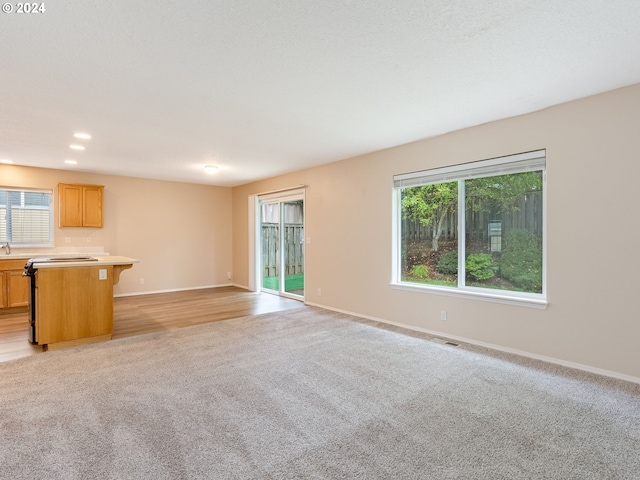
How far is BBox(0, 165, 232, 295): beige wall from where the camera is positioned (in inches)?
247

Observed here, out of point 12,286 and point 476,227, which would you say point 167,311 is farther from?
point 476,227

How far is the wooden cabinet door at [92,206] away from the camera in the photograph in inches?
243

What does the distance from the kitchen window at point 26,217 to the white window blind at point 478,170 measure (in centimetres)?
628

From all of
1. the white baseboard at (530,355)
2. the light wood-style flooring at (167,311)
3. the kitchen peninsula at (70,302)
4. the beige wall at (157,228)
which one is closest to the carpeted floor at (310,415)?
the white baseboard at (530,355)

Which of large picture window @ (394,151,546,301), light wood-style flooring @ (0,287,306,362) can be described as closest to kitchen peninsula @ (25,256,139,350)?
light wood-style flooring @ (0,287,306,362)

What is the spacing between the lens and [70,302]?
148 inches

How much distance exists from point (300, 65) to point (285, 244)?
4841 millimetres

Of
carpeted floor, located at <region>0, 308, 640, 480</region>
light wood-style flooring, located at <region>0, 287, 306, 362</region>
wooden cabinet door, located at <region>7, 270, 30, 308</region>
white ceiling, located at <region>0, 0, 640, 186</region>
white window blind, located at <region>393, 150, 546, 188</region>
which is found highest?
white ceiling, located at <region>0, 0, 640, 186</region>

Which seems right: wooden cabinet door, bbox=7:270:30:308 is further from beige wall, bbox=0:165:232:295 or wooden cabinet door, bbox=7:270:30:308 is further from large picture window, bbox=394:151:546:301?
large picture window, bbox=394:151:546:301

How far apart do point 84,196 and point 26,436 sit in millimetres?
5253

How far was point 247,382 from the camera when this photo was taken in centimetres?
281

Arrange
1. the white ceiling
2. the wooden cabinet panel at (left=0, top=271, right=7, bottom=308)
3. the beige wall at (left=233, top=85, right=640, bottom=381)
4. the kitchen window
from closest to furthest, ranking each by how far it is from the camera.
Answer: the white ceiling < the beige wall at (left=233, top=85, right=640, bottom=381) < the wooden cabinet panel at (left=0, top=271, right=7, bottom=308) < the kitchen window

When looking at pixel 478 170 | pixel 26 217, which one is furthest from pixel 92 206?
pixel 478 170

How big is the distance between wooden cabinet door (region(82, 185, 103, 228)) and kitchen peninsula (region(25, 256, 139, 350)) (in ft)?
8.71
